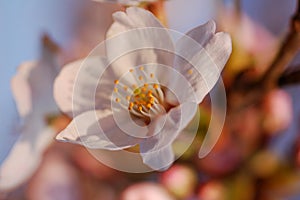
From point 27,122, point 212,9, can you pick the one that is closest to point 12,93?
point 27,122

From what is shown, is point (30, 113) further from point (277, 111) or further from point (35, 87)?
point (277, 111)

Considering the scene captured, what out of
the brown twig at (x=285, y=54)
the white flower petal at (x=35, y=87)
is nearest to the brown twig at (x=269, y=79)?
the brown twig at (x=285, y=54)

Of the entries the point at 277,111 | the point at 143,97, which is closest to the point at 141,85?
the point at 143,97

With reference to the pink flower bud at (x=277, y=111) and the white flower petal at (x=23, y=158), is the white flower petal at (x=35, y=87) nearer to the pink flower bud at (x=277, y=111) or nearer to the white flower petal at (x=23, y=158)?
the white flower petal at (x=23, y=158)

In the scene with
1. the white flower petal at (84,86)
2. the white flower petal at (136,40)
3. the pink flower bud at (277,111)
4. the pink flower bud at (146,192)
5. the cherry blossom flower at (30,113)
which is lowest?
the pink flower bud at (146,192)

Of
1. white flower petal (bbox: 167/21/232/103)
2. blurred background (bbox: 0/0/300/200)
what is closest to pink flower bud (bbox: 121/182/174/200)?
blurred background (bbox: 0/0/300/200)

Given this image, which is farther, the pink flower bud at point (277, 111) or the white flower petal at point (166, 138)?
the pink flower bud at point (277, 111)
